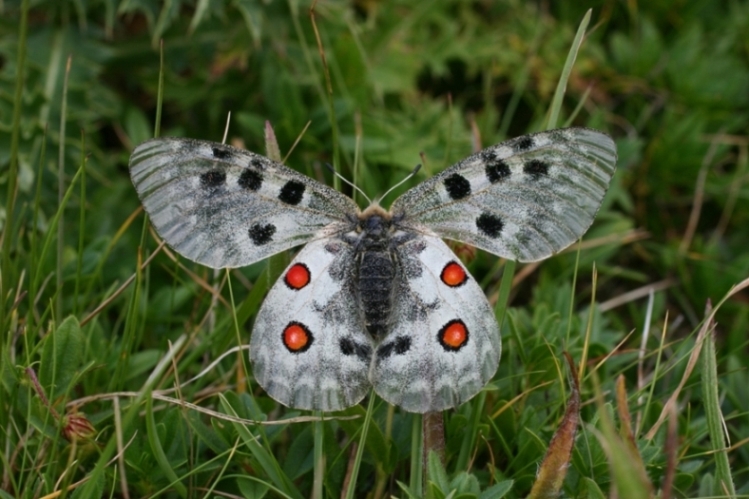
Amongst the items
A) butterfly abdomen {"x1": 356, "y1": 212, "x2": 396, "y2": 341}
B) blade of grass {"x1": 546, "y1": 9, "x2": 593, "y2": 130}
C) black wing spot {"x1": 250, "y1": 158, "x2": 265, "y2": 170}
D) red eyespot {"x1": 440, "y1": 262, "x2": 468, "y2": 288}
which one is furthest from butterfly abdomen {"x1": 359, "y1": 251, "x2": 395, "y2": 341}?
blade of grass {"x1": 546, "y1": 9, "x2": 593, "y2": 130}

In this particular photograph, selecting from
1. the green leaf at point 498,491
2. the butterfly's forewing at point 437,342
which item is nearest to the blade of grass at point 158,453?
the butterfly's forewing at point 437,342

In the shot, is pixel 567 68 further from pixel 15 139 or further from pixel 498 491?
pixel 15 139

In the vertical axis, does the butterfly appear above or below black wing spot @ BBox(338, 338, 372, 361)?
above

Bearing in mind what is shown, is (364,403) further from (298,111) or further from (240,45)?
(240,45)

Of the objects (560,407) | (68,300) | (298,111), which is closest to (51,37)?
(298,111)

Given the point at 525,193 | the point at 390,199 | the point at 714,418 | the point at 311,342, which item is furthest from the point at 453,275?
the point at 390,199

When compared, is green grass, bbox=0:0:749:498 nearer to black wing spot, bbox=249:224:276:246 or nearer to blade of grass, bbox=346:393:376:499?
blade of grass, bbox=346:393:376:499
